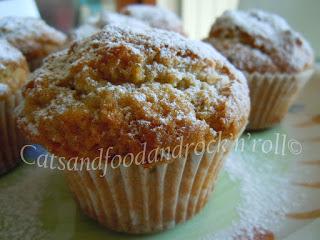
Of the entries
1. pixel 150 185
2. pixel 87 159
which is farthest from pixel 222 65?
pixel 87 159

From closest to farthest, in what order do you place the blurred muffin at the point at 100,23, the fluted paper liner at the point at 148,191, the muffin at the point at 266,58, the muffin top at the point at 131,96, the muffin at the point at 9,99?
the muffin top at the point at 131,96 → the fluted paper liner at the point at 148,191 → the muffin at the point at 9,99 → the muffin at the point at 266,58 → the blurred muffin at the point at 100,23

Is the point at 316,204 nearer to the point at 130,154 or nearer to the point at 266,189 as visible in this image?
the point at 266,189

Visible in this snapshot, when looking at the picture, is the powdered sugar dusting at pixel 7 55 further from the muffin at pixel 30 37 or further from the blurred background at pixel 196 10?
the blurred background at pixel 196 10

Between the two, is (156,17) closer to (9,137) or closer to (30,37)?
(30,37)

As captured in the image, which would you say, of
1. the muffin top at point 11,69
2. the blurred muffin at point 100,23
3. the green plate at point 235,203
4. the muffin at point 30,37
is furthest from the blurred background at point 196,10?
the green plate at point 235,203

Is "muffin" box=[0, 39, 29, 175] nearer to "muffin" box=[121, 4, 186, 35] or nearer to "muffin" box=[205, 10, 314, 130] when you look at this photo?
"muffin" box=[205, 10, 314, 130]

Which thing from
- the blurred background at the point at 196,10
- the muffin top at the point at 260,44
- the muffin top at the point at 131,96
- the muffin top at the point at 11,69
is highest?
the muffin top at the point at 131,96

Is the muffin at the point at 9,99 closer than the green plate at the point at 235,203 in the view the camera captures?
No
